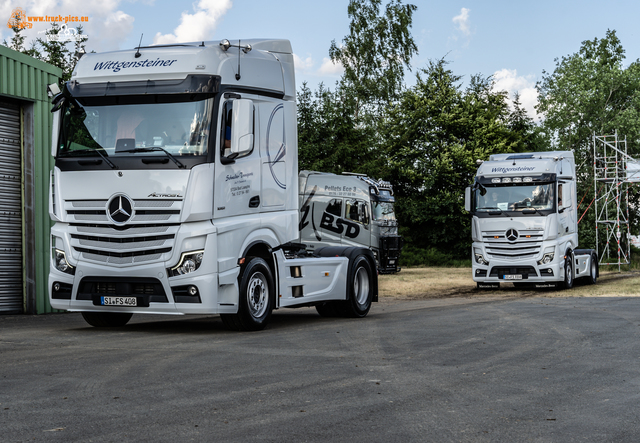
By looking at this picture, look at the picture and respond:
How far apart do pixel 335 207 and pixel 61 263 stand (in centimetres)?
1739

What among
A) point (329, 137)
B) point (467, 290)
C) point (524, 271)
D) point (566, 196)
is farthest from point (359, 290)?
point (329, 137)

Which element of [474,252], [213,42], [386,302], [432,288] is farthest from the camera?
[432,288]

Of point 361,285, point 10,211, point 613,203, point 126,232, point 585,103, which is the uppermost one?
point 585,103

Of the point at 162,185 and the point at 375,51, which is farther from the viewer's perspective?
the point at 375,51

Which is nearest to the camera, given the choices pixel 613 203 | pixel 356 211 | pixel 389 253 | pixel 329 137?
pixel 356 211

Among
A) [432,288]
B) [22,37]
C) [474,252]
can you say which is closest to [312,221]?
[432,288]

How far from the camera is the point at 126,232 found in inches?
400

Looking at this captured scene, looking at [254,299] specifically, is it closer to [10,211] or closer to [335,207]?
[10,211]

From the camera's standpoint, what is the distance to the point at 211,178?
1010 centimetres

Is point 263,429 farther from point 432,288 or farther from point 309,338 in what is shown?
point 432,288

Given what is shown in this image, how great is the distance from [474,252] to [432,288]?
260 cm

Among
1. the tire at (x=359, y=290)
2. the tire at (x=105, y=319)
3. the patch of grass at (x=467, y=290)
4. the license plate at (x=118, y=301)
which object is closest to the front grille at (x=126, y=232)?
the license plate at (x=118, y=301)

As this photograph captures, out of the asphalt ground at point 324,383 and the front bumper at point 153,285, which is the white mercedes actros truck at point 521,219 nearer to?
the asphalt ground at point 324,383

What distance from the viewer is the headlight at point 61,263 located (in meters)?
10.5
